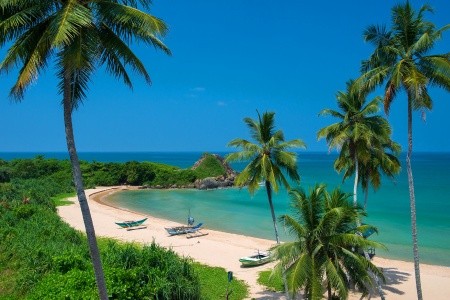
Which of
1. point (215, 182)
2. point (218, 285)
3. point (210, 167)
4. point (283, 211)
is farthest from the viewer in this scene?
point (210, 167)

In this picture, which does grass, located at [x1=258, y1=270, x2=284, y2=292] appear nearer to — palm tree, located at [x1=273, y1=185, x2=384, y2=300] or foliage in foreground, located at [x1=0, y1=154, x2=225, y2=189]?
palm tree, located at [x1=273, y1=185, x2=384, y2=300]

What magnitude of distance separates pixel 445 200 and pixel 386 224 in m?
23.2

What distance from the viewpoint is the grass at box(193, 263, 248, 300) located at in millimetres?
17984

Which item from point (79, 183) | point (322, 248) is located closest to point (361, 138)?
point (322, 248)

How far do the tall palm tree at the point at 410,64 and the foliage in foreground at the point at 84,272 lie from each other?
9.05 m

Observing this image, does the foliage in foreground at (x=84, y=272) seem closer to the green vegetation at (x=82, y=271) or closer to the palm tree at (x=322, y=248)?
the green vegetation at (x=82, y=271)

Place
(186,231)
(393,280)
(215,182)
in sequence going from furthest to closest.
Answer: (215,182) < (186,231) < (393,280)

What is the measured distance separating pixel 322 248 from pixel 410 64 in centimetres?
767

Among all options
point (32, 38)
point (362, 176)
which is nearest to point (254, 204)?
point (362, 176)

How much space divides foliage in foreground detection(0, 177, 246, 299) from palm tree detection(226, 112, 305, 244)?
486 cm

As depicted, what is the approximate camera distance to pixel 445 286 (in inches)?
817

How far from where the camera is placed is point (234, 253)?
2678 centimetres

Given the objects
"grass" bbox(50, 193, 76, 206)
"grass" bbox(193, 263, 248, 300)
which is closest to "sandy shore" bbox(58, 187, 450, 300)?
"grass" bbox(193, 263, 248, 300)

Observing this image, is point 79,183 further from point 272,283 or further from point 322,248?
point 272,283
